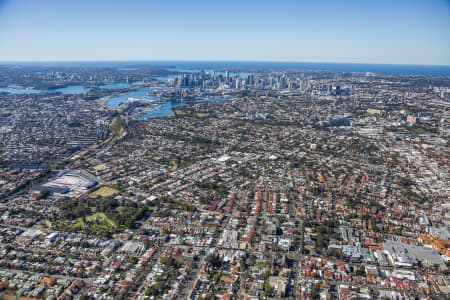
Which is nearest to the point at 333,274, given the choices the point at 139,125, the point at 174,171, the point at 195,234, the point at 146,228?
the point at 195,234

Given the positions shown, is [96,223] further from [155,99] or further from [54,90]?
[54,90]

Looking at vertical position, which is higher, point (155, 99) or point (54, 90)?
point (54, 90)

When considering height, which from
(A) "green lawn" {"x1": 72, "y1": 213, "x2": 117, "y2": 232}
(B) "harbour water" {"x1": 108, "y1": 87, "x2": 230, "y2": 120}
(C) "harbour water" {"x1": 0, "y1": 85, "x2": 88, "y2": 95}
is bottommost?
(A) "green lawn" {"x1": 72, "y1": 213, "x2": 117, "y2": 232}

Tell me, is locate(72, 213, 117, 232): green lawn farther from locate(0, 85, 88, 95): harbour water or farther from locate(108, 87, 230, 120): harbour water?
locate(0, 85, 88, 95): harbour water

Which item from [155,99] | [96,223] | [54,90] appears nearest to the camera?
[96,223]

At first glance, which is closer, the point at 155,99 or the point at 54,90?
the point at 155,99

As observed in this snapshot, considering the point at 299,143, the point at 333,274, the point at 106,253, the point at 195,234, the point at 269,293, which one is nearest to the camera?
the point at 269,293

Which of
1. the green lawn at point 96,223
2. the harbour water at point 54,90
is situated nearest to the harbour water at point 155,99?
the harbour water at point 54,90

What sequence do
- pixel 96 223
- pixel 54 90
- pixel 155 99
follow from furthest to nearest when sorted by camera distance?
pixel 54 90
pixel 155 99
pixel 96 223

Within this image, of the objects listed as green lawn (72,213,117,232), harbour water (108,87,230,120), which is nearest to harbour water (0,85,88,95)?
harbour water (108,87,230,120)

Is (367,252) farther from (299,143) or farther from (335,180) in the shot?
(299,143)

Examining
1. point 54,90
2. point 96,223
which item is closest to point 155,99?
point 54,90
